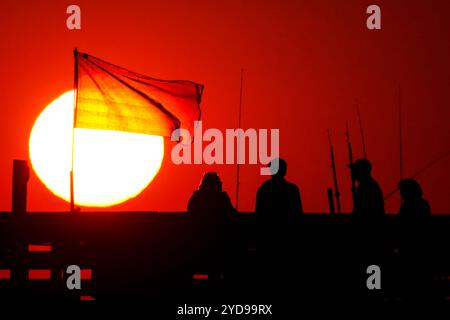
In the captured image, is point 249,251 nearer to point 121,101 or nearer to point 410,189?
point 410,189

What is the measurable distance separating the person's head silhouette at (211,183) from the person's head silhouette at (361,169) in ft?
7.80

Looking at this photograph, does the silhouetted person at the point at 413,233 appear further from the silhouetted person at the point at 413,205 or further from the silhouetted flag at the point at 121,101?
the silhouetted flag at the point at 121,101

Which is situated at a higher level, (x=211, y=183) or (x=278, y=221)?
(x=211, y=183)

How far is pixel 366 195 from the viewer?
13008 mm

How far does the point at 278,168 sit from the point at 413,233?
7.01 ft

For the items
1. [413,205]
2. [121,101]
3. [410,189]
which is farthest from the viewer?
[121,101]

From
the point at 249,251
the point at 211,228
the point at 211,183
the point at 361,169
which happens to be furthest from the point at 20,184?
the point at 361,169

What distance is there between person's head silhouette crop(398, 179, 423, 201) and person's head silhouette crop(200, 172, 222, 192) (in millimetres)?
3080

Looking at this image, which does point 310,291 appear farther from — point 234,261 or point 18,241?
point 18,241

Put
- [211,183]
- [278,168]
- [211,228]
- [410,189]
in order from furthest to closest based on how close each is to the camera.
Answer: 1. [211,183]
2. [278,168]
3. [211,228]
4. [410,189]

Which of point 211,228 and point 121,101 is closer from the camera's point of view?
point 211,228

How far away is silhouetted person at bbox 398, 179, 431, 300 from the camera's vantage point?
41.7 feet

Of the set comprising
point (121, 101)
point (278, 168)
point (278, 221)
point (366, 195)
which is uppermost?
point (121, 101)
